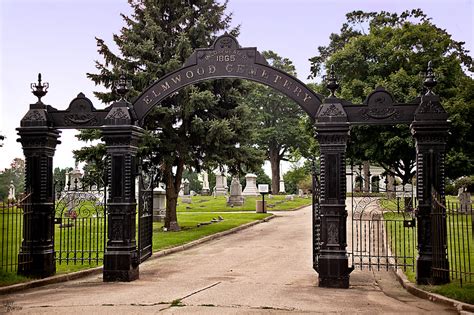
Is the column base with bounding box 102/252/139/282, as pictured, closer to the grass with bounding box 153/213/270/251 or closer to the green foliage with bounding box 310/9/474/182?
the grass with bounding box 153/213/270/251

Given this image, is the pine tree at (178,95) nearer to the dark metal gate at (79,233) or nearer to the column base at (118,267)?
the dark metal gate at (79,233)

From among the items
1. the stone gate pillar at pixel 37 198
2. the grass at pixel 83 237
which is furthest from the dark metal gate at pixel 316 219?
the stone gate pillar at pixel 37 198

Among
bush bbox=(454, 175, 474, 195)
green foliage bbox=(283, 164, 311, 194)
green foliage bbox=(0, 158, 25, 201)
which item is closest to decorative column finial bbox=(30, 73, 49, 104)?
green foliage bbox=(0, 158, 25, 201)

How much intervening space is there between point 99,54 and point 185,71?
1104 cm

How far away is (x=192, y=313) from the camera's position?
7699 millimetres

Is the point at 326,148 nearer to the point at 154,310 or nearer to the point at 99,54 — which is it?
the point at 154,310

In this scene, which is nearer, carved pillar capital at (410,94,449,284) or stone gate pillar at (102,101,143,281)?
carved pillar capital at (410,94,449,284)

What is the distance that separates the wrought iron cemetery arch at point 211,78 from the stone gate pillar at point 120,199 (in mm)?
21

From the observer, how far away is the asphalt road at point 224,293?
26.9ft

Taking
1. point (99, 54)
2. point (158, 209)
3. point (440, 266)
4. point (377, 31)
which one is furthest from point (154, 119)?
point (377, 31)

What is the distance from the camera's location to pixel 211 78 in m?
11.3

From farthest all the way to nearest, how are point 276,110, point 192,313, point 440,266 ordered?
1. point 276,110
2. point 440,266
3. point 192,313

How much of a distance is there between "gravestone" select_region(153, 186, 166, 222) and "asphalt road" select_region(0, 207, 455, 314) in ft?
37.8

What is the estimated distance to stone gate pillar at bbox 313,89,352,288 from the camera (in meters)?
10.3
